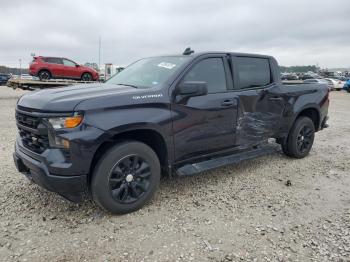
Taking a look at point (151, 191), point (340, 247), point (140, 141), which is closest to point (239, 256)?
point (340, 247)

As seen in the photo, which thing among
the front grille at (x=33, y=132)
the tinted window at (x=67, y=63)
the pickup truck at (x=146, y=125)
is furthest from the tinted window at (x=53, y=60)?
the front grille at (x=33, y=132)

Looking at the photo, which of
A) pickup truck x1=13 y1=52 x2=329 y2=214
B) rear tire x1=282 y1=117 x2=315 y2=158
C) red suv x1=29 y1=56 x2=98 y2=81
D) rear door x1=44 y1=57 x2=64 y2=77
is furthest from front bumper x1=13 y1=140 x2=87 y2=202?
rear door x1=44 y1=57 x2=64 y2=77

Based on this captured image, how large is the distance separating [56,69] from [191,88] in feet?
48.6

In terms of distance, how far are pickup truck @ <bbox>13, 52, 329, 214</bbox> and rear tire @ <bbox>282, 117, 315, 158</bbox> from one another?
0.54 metres

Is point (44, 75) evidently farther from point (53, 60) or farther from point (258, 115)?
point (258, 115)

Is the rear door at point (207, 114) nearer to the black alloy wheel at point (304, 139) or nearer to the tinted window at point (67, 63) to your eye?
the black alloy wheel at point (304, 139)

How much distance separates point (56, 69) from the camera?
1689 cm

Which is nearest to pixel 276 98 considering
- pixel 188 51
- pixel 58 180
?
pixel 188 51

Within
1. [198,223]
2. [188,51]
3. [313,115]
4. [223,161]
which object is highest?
[188,51]

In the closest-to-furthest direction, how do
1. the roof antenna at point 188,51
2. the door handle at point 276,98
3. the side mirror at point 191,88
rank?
1. the side mirror at point 191,88
2. the roof antenna at point 188,51
3. the door handle at point 276,98

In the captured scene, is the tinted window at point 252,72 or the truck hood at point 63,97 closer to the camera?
the truck hood at point 63,97

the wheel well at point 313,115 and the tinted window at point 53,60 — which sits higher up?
the tinted window at point 53,60

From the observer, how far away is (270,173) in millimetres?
5215

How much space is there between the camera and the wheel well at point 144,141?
3.51 m
